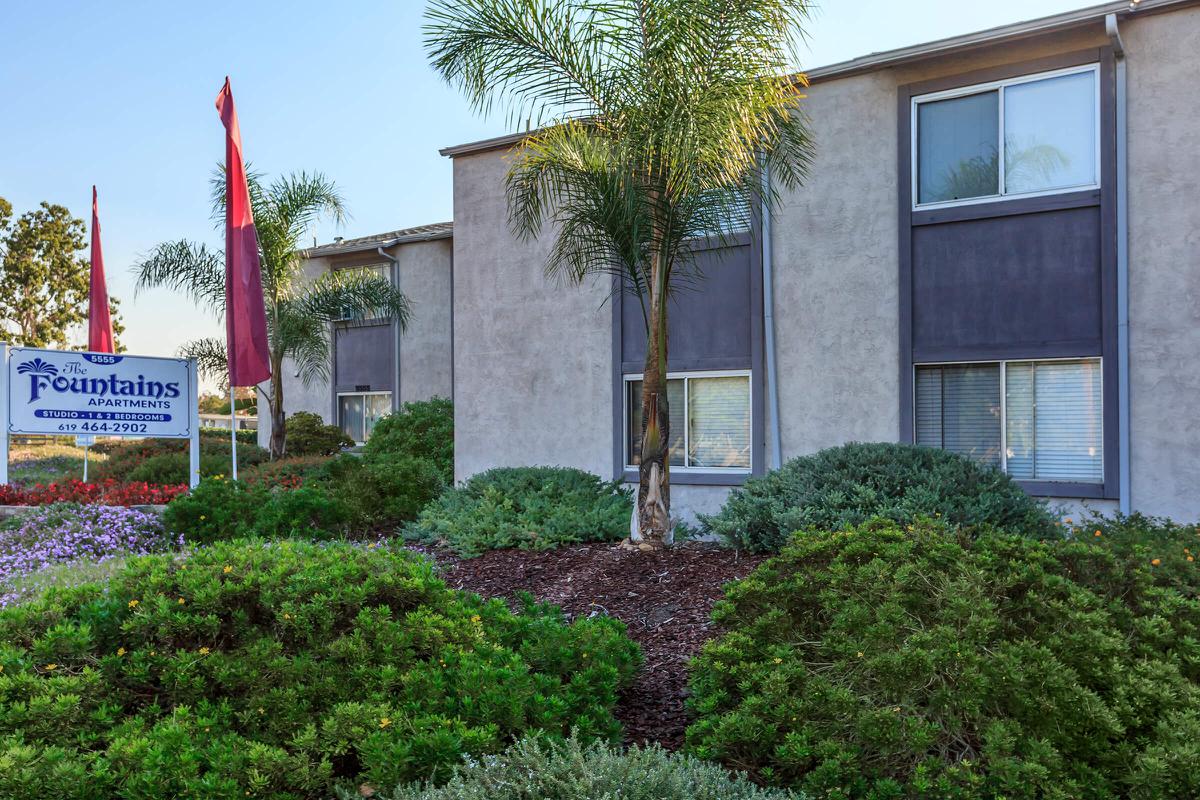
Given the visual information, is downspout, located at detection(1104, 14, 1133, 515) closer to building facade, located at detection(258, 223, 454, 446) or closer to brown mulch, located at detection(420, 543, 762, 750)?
brown mulch, located at detection(420, 543, 762, 750)

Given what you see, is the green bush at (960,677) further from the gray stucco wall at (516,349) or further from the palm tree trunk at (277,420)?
the palm tree trunk at (277,420)

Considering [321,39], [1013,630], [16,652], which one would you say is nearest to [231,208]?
[321,39]

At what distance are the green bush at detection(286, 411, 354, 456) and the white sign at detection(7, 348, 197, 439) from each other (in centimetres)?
863

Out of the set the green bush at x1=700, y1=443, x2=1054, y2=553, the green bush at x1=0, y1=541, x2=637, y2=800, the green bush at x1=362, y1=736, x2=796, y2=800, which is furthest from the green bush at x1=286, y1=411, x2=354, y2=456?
the green bush at x1=362, y1=736, x2=796, y2=800

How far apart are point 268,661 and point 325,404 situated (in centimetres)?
1981

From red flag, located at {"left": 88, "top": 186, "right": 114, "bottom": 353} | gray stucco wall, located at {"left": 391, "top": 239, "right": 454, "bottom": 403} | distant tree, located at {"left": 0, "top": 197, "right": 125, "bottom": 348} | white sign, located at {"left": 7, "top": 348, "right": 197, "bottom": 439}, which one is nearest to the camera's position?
white sign, located at {"left": 7, "top": 348, "right": 197, "bottom": 439}

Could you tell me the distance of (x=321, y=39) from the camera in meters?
9.22

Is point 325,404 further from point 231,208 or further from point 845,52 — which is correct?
point 845,52

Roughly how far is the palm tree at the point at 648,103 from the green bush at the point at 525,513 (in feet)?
3.13

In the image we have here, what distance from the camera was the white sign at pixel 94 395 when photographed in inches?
442

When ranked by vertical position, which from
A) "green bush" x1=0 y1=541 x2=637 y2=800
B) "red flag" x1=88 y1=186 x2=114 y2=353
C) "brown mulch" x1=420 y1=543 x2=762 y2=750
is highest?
"red flag" x1=88 y1=186 x2=114 y2=353

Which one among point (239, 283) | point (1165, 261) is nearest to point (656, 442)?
point (1165, 261)

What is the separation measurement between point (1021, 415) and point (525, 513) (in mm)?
5673

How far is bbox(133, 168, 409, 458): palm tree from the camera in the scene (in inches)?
719
